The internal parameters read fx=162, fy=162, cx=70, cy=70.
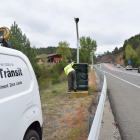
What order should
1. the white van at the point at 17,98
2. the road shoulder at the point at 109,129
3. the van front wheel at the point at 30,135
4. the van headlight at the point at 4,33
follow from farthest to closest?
the road shoulder at the point at 109,129, the van headlight at the point at 4,33, the van front wheel at the point at 30,135, the white van at the point at 17,98

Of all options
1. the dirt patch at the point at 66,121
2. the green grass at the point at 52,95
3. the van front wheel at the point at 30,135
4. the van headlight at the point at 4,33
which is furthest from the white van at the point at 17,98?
the green grass at the point at 52,95

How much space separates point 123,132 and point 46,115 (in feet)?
8.47

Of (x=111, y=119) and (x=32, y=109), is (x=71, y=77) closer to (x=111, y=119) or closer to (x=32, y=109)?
(x=111, y=119)

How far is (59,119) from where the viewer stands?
5117mm

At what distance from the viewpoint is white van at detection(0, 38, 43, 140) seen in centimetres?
194

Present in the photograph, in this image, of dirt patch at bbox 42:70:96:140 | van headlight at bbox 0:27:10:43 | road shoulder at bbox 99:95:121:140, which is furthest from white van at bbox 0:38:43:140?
road shoulder at bbox 99:95:121:140

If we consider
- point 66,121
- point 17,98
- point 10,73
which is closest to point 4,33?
point 10,73

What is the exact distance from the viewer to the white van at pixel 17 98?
1.94m

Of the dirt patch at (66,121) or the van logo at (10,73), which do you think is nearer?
the van logo at (10,73)

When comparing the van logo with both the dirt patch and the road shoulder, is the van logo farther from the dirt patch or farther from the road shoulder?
the road shoulder

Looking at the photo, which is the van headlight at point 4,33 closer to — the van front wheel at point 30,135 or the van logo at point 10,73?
the van logo at point 10,73

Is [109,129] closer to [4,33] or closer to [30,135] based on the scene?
[30,135]

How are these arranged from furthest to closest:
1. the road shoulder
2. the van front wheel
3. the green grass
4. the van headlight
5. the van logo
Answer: the green grass → the road shoulder → the van headlight → the van front wheel → the van logo

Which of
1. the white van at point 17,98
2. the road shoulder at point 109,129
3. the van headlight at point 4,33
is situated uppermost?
the van headlight at point 4,33
